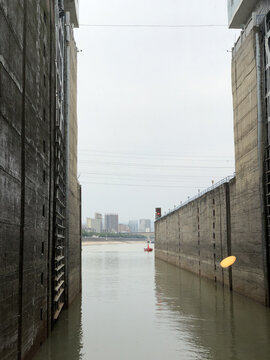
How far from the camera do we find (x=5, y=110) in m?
10.3

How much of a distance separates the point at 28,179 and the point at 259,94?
53.2 feet

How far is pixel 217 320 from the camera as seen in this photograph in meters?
21.3

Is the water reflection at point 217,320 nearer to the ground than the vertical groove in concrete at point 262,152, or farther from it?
nearer to the ground

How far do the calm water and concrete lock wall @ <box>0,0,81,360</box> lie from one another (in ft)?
7.00

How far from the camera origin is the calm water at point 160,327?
15188mm

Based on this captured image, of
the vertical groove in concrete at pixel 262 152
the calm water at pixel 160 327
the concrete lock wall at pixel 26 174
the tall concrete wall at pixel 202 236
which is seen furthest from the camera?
the tall concrete wall at pixel 202 236

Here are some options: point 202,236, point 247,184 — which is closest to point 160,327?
point 247,184

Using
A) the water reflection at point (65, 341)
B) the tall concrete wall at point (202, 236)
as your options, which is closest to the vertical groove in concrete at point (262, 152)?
the tall concrete wall at point (202, 236)

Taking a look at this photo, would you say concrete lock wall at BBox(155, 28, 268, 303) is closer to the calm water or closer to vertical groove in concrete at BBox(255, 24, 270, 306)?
vertical groove in concrete at BBox(255, 24, 270, 306)

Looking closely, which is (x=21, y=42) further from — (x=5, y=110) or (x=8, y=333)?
(x=8, y=333)

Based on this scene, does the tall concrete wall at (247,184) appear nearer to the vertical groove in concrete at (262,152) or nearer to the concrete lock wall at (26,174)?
the vertical groove in concrete at (262,152)

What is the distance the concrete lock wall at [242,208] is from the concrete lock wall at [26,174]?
1255 cm

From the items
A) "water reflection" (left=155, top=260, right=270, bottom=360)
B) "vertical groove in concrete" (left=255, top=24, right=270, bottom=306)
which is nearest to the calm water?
"water reflection" (left=155, top=260, right=270, bottom=360)

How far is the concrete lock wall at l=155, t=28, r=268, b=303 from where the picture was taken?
24.1 m
